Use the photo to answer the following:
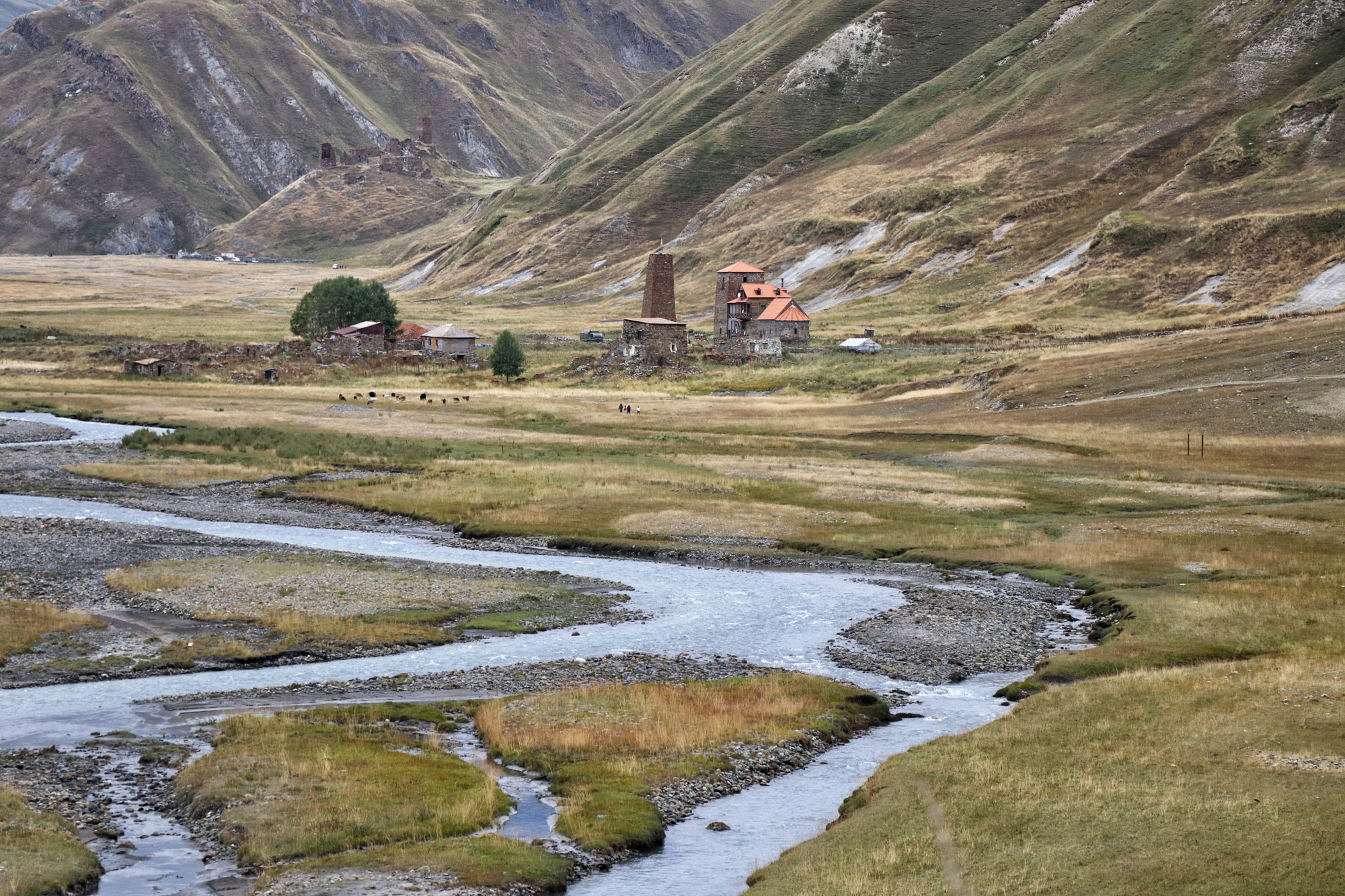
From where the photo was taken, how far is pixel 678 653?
134 feet

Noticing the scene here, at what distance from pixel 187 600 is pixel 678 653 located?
1753 cm

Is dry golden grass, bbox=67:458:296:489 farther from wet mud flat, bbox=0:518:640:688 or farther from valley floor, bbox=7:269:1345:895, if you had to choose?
wet mud flat, bbox=0:518:640:688

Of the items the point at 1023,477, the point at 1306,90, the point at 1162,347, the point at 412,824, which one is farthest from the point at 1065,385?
the point at 1306,90

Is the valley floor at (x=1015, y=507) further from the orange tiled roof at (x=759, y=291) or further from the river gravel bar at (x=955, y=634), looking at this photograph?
the orange tiled roof at (x=759, y=291)

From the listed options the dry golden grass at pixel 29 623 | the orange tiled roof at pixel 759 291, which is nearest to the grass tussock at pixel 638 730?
the dry golden grass at pixel 29 623

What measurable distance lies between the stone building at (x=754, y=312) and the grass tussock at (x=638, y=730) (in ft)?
392

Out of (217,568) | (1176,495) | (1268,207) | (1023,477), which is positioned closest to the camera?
(217,568)

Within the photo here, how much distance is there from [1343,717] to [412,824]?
19887mm

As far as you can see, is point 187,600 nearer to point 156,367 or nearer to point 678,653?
point 678,653

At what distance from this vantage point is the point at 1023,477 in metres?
76.3

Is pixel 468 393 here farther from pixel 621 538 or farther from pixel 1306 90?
pixel 1306 90

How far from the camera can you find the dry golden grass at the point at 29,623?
37.8m

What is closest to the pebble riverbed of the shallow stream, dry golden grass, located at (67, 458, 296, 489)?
the shallow stream

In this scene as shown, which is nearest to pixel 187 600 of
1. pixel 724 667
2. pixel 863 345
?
pixel 724 667
